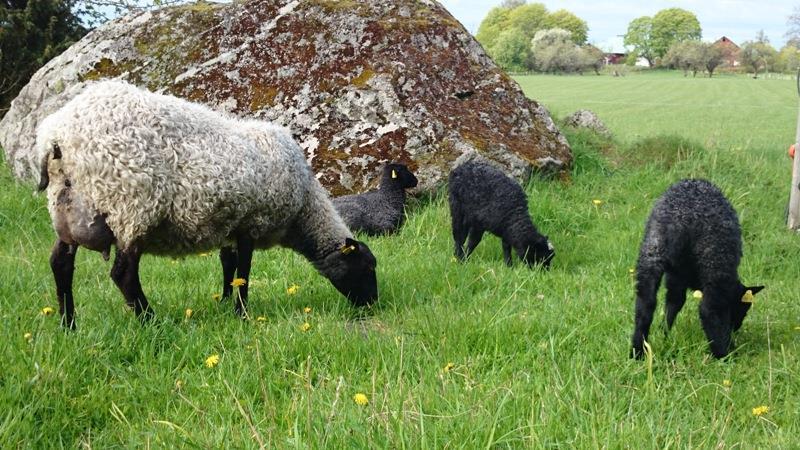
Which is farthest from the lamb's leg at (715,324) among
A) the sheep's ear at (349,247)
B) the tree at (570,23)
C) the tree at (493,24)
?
the tree at (570,23)

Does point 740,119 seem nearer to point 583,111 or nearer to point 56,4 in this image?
point 583,111

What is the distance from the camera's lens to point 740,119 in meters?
22.3

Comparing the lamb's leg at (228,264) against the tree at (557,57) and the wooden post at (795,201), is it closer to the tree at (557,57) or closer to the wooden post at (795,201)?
the wooden post at (795,201)

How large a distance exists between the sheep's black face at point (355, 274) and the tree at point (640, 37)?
12714 cm

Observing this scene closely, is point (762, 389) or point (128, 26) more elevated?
point (128, 26)

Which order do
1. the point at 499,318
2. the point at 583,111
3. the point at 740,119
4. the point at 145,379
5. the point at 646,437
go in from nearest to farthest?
the point at 646,437 → the point at 145,379 → the point at 499,318 → the point at 583,111 → the point at 740,119

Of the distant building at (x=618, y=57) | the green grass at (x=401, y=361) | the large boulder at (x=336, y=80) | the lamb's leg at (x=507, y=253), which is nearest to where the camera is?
the green grass at (x=401, y=361)

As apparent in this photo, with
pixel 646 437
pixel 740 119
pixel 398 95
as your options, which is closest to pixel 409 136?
pixel 398 95

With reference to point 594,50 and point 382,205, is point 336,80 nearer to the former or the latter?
point 382,205

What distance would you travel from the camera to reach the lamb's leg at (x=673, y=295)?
4523mm

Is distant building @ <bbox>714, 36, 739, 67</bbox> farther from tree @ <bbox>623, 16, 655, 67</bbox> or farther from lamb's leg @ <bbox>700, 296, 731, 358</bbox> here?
lamb's leg @ <bbox>700, 296, 731, 358</bbox>

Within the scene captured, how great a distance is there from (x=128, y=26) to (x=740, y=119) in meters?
19.2

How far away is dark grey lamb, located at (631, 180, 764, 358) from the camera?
14.0ft

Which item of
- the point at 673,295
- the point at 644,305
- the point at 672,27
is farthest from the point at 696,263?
the point at 672,27
